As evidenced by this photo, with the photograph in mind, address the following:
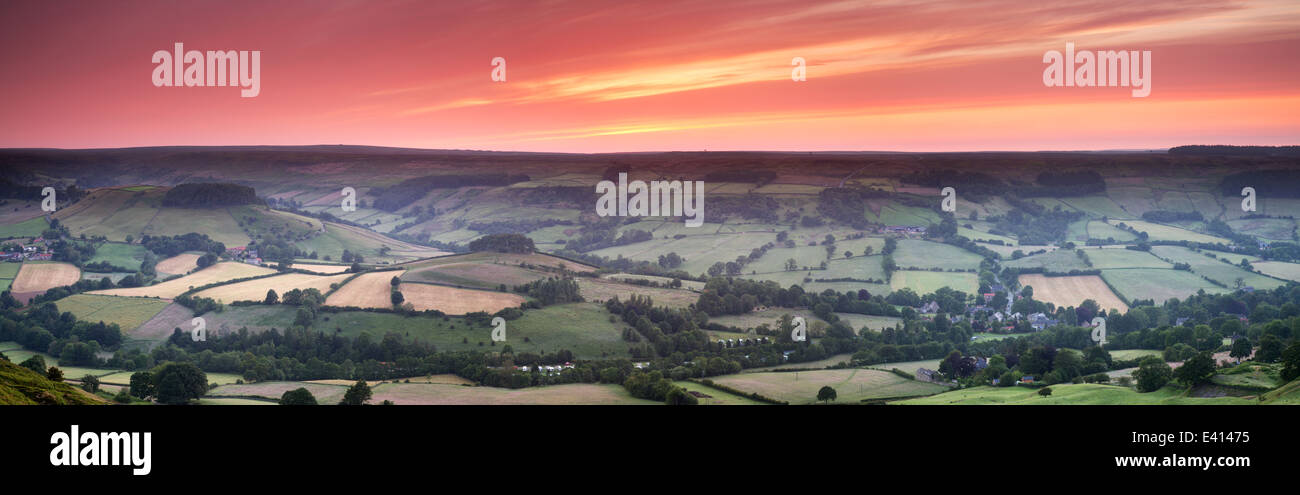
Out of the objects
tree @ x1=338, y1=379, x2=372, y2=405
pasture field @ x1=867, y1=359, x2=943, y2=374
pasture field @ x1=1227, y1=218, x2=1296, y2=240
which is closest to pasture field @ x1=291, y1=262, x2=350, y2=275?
tree @ x1=338, y1=379, x2=372, y2=405

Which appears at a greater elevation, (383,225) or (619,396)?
(383,225)

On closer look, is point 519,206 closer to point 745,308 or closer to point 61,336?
point 745,308

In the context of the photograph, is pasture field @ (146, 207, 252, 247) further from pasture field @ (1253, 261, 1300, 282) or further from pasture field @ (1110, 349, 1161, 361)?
pasture field @ (1253, 261, 1300, 282)

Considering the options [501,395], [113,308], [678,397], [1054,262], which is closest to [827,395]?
[678,397]

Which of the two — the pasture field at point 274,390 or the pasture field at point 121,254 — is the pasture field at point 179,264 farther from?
the pasture field at point 274,390

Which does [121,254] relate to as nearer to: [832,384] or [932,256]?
[832,384]

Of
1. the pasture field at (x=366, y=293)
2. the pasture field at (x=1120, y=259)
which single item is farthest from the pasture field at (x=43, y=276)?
the pasture field at (x=1120, y=259)
